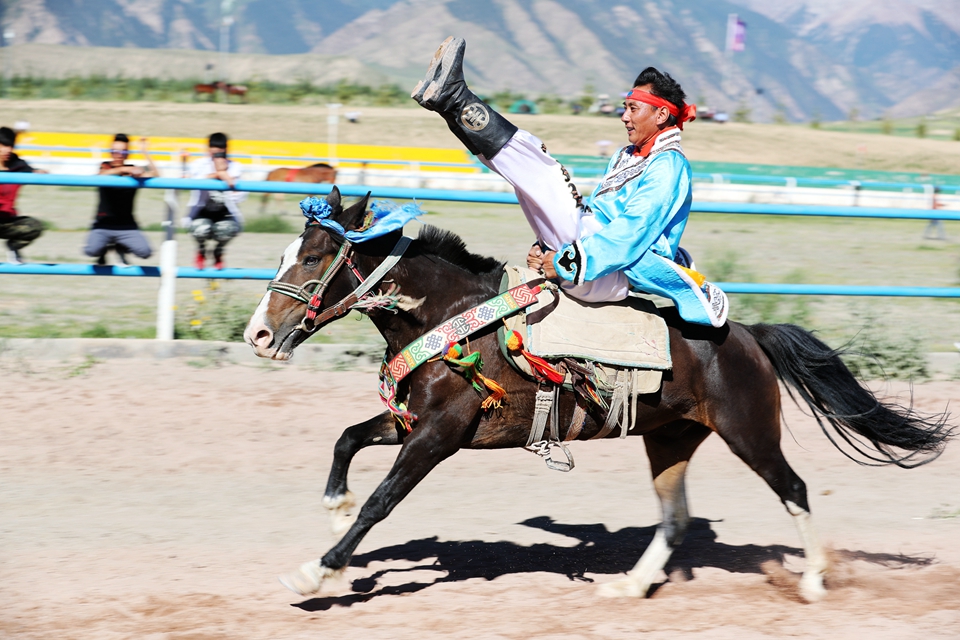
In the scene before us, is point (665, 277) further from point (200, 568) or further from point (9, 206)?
point (9, 206)

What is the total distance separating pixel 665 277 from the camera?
13.1 ft

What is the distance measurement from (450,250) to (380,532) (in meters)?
1.55

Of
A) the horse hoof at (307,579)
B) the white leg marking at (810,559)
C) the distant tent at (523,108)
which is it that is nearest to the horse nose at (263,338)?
the horse hoof at (307,579)

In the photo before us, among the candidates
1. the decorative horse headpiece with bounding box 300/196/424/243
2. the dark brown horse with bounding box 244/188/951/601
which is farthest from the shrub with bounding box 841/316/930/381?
the decorative horse headpiece with bounding box 300/196/424/243

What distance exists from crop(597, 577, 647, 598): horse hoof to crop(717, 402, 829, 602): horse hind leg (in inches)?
27.2

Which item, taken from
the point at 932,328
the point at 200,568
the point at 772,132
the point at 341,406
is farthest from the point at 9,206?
the point at 772,132

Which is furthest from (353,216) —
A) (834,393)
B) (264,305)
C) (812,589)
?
(812,589)

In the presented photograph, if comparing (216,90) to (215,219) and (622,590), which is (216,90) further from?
(622,590)

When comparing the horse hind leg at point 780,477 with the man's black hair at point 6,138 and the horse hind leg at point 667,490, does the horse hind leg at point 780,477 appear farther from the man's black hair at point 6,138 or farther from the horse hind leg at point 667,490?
the man's black hair at point 6,138

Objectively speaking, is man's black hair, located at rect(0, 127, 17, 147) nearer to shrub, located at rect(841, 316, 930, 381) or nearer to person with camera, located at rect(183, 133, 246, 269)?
person with camera, located at rect(183, 133, 246, 269)

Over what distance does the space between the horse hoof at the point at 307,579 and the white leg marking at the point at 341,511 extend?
44 cm

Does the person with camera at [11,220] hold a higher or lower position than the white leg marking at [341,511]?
higher

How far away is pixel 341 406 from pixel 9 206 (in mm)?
3106

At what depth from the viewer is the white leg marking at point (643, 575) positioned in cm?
426
